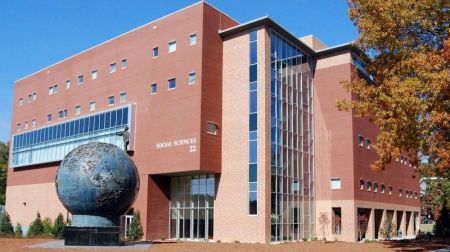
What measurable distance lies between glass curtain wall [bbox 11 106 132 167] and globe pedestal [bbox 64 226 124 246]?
18366 mm

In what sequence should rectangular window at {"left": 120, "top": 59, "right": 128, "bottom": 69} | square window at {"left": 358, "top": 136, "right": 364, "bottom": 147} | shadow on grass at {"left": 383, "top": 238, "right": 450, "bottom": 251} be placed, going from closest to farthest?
shadow on grass at {"left": 383, "top": 238, "right": 450, "bottom": 251} < square window at {"left": 358, "top": 136, "right": 364, "bottom": 147} < rectangular window at {"left": 120, "top": 59, "right": 128, "bottom": 69}

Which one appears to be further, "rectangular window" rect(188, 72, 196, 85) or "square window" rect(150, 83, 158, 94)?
"square window" rect(150, 83, 158, 94)

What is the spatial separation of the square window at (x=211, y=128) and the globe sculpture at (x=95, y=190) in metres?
13.4

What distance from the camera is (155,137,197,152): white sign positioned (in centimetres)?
3709

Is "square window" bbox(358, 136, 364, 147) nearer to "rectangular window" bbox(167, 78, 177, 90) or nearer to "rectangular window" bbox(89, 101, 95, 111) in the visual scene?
"rectangular window" bbox(167, 78, 177, 90)

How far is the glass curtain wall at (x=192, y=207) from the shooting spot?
1550 inches

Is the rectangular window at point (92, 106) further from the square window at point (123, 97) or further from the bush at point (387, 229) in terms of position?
the bush at point (387, 229)

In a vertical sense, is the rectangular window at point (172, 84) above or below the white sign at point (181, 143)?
above

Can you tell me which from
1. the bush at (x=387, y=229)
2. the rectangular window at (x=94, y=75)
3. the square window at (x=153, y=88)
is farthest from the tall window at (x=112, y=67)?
the bush at (x=387, y=229)

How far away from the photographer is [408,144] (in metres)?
20.8

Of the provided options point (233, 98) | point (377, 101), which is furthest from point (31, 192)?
point (377, 101)

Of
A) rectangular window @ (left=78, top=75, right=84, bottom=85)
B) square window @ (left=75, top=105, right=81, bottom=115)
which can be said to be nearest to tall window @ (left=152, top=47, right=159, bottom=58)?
rectangular window @ (left=78, top=75, right=84, bottom=85)

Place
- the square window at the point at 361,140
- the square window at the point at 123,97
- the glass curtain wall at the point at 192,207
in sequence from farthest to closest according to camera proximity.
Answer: the square window at the point at 123,97 → the square window at the point at 361,140 → the glass curtain wall at the point at 192,207

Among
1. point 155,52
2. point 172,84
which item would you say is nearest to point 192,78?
point 172,84
